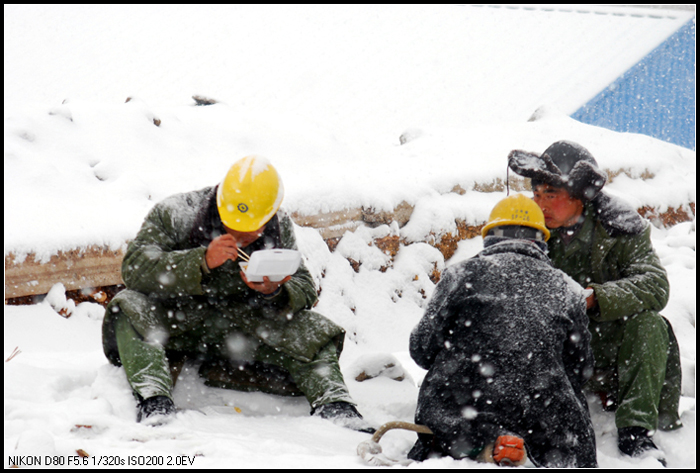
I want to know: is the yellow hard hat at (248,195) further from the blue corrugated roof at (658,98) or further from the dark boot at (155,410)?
the blue corrugated roof at (658,98)

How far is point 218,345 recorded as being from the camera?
2.98 m

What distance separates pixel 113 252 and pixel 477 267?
2.39m

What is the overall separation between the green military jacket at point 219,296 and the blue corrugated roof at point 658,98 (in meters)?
6.37

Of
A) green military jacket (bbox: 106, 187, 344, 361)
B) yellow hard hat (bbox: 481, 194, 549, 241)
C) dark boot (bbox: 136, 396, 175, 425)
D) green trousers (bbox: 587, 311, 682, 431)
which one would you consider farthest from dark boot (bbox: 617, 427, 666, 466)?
dark boot (bbox: 136, 396, 175, 425)

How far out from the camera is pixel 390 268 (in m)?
4.71

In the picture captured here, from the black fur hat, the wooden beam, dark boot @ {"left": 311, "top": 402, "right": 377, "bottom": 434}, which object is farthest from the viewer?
the wooden beam

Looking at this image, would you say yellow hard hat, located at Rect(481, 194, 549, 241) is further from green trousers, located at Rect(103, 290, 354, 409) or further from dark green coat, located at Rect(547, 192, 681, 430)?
green trousers, located at Rect(103, 290, 354, 409)

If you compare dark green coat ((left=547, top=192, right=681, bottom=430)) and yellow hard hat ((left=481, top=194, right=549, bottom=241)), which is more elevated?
yellow hard hat ((left=481, top=194, right=549, bottom=241))

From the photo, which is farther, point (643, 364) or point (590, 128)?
point (590, 128)

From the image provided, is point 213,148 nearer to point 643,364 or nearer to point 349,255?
point 349,255

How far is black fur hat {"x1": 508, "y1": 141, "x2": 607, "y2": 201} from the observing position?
3172mm

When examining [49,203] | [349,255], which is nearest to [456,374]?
[349,255]

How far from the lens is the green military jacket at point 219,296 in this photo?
2850 millimetres

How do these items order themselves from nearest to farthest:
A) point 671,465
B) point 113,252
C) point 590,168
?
point 671,465 → point 590,168 → point 113,252
